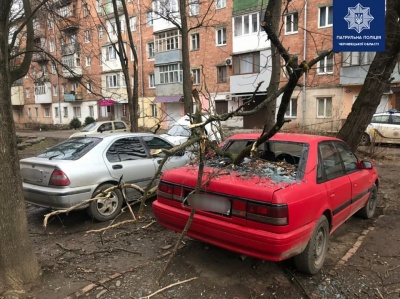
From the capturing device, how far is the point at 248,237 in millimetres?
3186

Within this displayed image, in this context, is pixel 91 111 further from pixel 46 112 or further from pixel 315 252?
pixel 315 252

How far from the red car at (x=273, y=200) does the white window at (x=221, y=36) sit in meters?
26.2

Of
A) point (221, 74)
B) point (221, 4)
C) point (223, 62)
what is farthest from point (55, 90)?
point (221, 4)

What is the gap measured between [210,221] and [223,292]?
0.68 meters

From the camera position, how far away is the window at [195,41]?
30953 mm

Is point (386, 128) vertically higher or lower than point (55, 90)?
lower

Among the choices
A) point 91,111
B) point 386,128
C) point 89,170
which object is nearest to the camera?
point 89,170

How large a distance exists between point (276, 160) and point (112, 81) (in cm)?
3770

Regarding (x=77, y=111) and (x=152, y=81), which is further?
(x=77, y=111)

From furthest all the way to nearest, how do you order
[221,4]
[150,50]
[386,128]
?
[150,50] < [221,4] < [386,128]

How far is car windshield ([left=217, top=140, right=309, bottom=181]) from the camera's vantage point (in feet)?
12.1

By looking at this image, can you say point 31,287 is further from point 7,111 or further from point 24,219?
point 7,111

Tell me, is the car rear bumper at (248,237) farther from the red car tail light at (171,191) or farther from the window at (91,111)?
the window at (91,111)

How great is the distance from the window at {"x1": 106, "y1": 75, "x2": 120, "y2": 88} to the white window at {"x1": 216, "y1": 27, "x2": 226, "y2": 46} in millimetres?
14236
